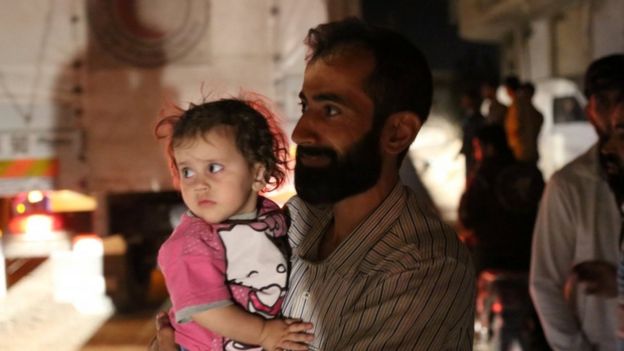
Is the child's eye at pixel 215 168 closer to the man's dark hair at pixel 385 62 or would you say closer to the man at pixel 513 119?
the man's dark hair at pixel 385 62

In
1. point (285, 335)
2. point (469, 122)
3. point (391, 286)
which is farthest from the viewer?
point (469, 122)

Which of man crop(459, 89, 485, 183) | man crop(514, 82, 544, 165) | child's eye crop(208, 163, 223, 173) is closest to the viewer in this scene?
child's eye crop(208, 163, 223, 173)

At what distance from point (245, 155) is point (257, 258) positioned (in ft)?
0.73

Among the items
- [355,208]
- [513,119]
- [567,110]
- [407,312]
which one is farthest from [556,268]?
[567,110]

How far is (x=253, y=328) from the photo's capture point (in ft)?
6.09

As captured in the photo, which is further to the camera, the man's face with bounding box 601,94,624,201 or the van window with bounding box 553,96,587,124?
the van window with bounding box 553,96,587,124

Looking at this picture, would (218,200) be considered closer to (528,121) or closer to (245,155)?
(245,155)

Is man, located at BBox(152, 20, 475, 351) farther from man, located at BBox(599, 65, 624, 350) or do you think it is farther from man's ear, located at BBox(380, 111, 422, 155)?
man, located at BBox(599, 65, 624, 350)

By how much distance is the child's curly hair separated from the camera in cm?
184

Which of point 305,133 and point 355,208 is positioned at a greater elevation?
point 305,133

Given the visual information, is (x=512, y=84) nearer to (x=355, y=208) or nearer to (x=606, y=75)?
(x=606, y=75)

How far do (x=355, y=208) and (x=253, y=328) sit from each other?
1.15 feet

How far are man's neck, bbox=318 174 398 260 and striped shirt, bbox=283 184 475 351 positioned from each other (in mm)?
A: 29

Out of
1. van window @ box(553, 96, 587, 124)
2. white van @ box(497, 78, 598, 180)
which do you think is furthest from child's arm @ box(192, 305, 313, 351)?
van window @ box(553, 96, 587, 124)
